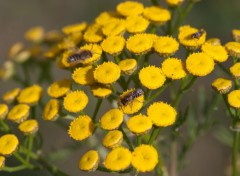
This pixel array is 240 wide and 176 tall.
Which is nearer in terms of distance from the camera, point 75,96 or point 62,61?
point 75,96

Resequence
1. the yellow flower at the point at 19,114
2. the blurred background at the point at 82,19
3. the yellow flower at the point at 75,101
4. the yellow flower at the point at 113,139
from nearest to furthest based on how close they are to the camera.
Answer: the yellow flower at the point at 113,139 < the yellow flower at the point at 75,101 < the yellow flower at the point at 19,114 < the blurred background at the point at 82,19

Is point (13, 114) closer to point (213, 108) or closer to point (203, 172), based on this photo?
point (213, 108)

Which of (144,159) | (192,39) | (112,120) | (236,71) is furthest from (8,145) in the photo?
(236,71)

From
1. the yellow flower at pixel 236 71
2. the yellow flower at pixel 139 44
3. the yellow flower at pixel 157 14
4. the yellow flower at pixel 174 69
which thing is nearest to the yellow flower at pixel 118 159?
the yellow flower at pixel 174 69

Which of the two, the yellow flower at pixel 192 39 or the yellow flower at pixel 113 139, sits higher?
the yellow flower at pixel 192 39

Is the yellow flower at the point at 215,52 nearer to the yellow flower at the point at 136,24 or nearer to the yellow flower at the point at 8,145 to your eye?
the yellow flower at the point at 136,24

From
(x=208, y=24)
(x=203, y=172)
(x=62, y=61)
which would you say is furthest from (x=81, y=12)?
(x=62, y=61)
